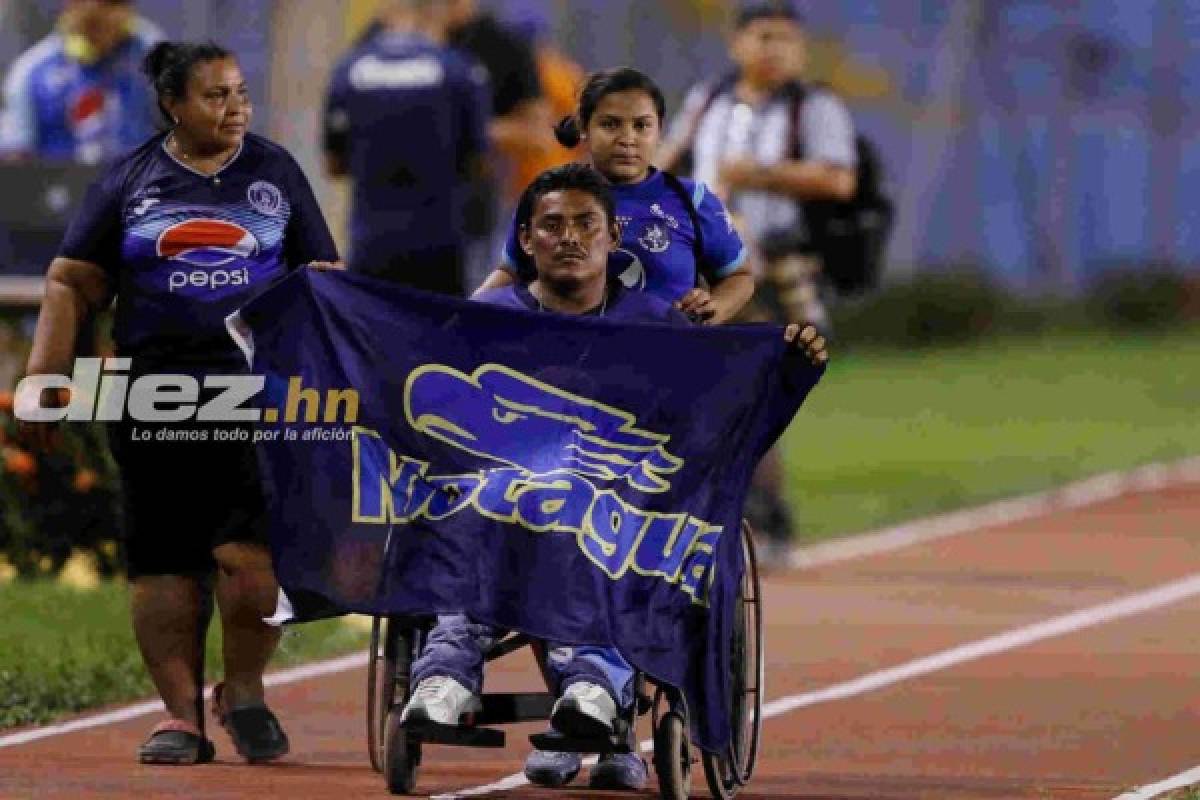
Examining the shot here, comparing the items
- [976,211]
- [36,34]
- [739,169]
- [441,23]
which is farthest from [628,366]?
[976,211]

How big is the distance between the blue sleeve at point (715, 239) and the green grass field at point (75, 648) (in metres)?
2.61

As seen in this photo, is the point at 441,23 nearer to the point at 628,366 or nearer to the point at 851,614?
the point at 851,614

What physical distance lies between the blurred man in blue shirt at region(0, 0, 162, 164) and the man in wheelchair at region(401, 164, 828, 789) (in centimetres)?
659

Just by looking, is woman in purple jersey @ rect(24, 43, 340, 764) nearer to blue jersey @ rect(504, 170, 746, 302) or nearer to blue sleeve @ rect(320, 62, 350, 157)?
blue jersey @ rect(504, 170, 746, 302)

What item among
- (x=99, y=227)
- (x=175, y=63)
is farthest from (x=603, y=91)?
(x=99, y=227)

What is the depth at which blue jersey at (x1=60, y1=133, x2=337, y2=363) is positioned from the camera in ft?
Result: 34.2

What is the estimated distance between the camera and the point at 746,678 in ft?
32.4

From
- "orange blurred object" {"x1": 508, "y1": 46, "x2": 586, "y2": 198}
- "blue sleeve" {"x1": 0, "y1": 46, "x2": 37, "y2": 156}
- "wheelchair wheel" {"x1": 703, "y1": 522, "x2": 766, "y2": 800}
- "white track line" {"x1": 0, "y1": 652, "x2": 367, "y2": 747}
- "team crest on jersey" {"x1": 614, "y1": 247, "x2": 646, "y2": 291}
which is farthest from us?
"orange blurred object" {"x1": 508, "y1": 46, "x2": 586, "y2": 198}

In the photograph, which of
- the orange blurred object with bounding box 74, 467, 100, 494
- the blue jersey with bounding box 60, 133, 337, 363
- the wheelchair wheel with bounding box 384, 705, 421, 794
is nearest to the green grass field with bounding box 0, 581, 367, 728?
the orange blurred object with bounding box 74, 467, 100, 494

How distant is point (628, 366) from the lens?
374 inches

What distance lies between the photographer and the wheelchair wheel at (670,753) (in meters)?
9.34

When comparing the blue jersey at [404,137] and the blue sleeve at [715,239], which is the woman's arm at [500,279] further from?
the blue jersey at [404,137]

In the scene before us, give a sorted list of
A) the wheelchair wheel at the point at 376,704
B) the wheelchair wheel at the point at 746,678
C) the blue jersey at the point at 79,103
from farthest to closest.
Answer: the blue jersey at the point at 79,103
the wheelchair wheel at the point at 376,704
the wheelchair wheel at the point at 746,678

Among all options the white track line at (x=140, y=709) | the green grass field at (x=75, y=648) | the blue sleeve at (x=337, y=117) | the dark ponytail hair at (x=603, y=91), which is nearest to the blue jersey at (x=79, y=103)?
the blue sleeve at (x=337, y=117)
